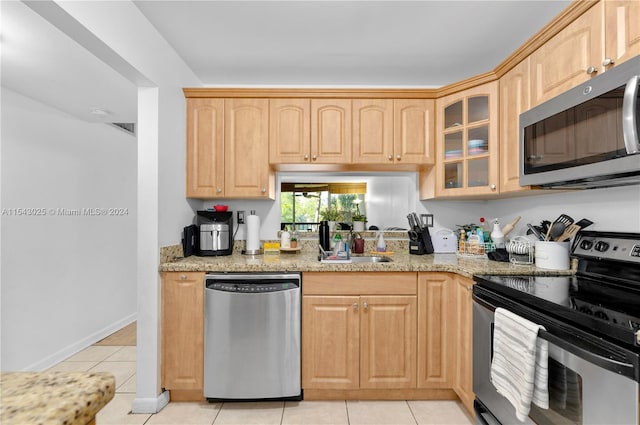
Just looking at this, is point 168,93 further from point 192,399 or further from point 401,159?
point 192,399

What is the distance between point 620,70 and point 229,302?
2220mm

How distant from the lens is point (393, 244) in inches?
112

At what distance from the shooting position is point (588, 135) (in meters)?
1.40

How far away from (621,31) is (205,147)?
2.49 metres

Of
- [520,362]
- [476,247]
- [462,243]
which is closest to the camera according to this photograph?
[520,362]

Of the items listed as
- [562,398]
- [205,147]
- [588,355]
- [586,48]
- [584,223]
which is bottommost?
[562,398]

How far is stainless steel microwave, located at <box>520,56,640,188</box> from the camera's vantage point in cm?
118

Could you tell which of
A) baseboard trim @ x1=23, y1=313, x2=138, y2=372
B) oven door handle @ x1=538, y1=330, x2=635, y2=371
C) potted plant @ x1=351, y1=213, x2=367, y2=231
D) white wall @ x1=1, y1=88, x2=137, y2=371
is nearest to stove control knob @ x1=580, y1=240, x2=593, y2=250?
oven door handle @ x1=538, y1=330, x2=635, y2=371

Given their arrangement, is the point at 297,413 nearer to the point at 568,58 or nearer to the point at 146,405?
the point at 146,405

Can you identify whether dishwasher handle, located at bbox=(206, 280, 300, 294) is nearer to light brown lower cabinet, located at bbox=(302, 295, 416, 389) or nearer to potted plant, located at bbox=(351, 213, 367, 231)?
light brown lower cabinet, located at bbox=(302, 295, 416, 389)

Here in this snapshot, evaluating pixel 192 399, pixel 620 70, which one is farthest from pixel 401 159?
pixel 192 399

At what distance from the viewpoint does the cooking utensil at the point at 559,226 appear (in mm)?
1913

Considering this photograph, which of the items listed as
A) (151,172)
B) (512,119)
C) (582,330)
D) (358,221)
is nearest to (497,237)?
(512,119)

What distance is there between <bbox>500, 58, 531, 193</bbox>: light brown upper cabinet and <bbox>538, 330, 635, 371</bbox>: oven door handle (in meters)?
0.98
